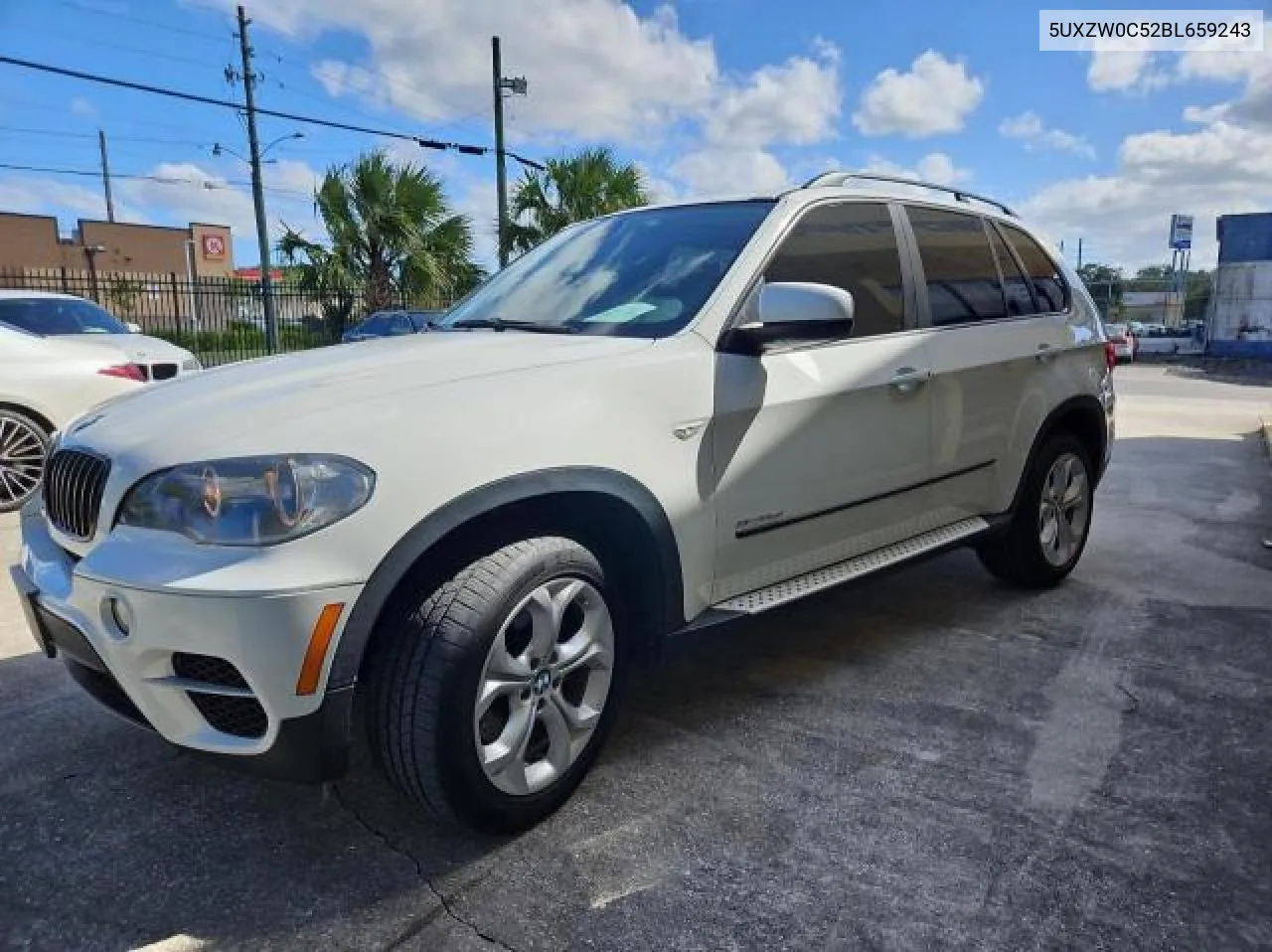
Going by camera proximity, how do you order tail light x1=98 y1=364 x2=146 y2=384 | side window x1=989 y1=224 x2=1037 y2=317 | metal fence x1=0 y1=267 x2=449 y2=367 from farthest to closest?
metal fence x1=0 y1=267 x2=449 y2=367, tail light x1=98 y1=364 x2=146 y2=384, side window x1=989 y1=224 x2=1037 y2=317

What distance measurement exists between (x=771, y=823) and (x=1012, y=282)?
9.00ft

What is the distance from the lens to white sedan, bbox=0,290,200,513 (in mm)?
6234

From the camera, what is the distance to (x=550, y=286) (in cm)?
334

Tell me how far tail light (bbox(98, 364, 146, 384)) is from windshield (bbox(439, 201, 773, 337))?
417 centimetres

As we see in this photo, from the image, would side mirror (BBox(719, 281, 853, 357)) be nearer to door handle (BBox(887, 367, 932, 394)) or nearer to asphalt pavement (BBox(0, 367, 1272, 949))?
door handle (BBox(887, 367, 932, 394))

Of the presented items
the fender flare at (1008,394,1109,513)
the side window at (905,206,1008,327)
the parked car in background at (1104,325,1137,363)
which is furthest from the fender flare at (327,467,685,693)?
the parked car in background at (1104,325,1137,363)

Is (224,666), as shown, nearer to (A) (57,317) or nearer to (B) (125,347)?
(B) (125,347)

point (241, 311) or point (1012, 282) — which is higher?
point (241, 311)

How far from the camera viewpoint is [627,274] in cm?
315

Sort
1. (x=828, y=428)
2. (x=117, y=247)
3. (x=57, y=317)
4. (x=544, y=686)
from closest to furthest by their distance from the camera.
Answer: (x=544, y=686), (x=828, y=428), (x=57, y=317), (x=117, y=247)

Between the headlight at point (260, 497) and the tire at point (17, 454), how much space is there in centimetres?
511

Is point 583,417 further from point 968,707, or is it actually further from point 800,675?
point 968,707

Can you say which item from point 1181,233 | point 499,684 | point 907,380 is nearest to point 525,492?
point 499,684

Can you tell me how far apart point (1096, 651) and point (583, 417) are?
2504 millimetres
